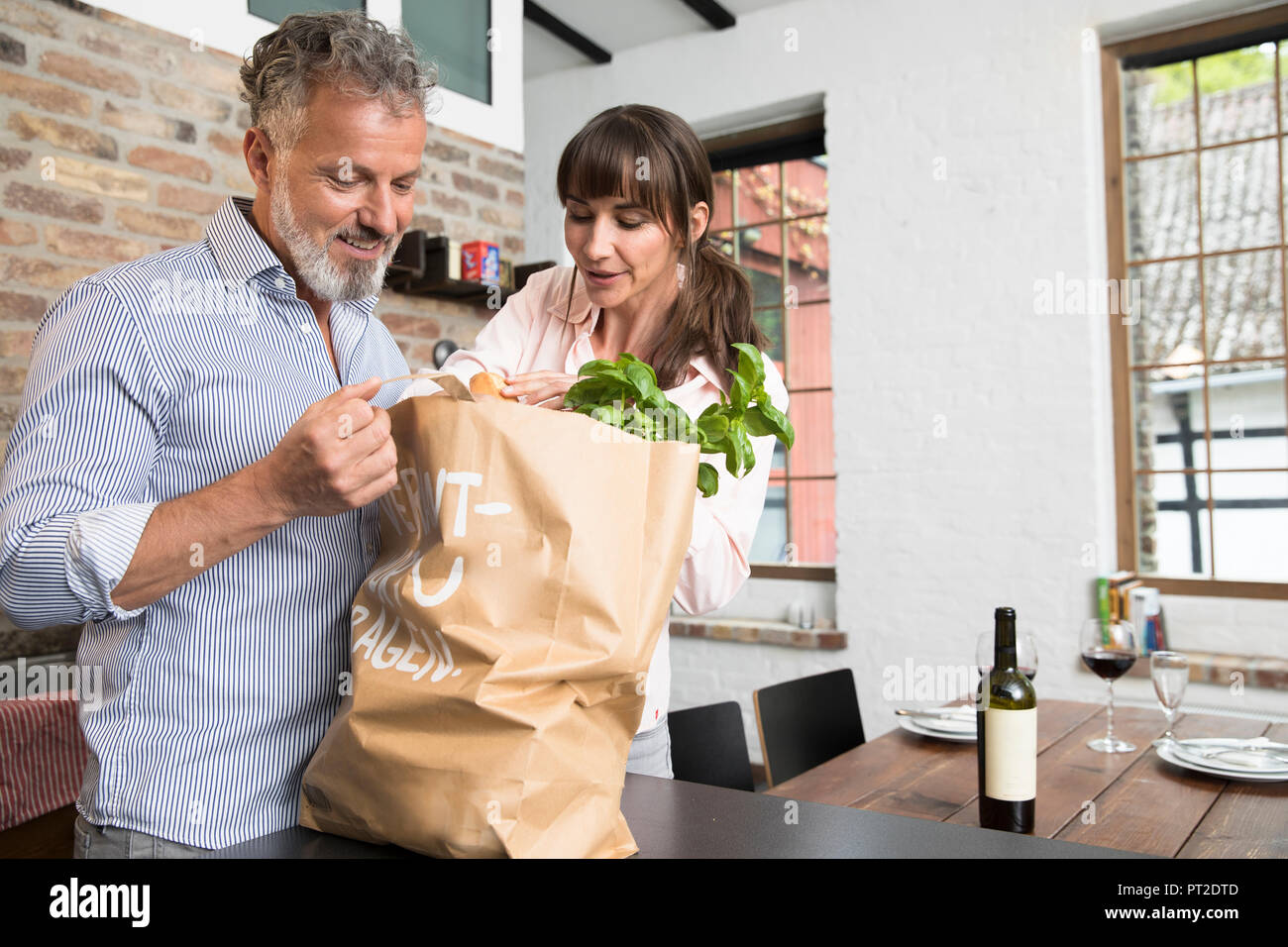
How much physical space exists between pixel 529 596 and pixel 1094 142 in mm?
3648

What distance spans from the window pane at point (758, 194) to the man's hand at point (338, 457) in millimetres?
4031

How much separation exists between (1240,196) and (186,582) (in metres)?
3.79

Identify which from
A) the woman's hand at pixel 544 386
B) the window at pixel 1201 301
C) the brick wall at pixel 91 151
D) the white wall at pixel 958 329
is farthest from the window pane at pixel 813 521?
the woman's hand at pixel 544 386

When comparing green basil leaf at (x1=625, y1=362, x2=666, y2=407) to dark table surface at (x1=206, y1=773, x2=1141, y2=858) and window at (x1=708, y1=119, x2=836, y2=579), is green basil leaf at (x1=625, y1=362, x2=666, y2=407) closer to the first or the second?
dark table surface at (x1=206, y1=773, x2=1141, y2=858)

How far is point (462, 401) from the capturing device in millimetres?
713

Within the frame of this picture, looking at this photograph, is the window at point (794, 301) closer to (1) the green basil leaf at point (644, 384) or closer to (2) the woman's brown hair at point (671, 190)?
(2) the woman's brown hair at point (671, 190)

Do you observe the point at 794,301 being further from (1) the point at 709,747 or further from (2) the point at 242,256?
(2) the point at 242,256

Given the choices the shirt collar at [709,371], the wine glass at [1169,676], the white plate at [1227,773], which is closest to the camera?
the shirt collar at [709,371]

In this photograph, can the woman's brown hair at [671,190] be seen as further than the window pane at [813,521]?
No

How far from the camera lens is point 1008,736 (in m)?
1.35

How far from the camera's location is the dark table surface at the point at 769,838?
0.75m

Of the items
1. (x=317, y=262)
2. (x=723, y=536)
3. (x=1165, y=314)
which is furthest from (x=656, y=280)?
(x=1165, y=314)
